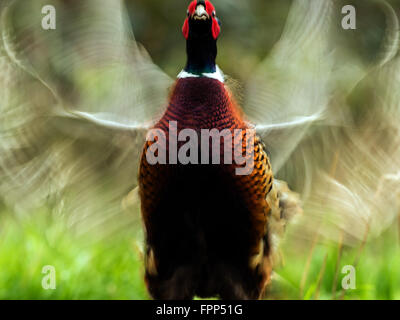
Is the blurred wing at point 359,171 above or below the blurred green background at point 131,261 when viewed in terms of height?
above

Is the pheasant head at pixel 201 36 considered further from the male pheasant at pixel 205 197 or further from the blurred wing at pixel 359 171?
the blurred wing at pixel 359 171

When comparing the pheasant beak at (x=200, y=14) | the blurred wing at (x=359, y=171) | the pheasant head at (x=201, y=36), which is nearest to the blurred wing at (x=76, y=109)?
the pheasant head at (x=201, y=36)

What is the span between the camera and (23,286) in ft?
7.70

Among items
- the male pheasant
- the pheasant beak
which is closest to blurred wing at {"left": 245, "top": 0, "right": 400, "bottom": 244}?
the male pheasant

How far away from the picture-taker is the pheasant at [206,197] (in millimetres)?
1840

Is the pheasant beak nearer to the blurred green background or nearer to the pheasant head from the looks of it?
the pheasant head

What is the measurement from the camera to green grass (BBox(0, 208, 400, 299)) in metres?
2.36

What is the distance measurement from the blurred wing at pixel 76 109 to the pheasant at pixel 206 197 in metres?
0.30

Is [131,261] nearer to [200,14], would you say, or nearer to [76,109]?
[76,109]

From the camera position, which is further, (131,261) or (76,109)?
(131,261)

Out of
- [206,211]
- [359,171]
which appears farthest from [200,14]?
[359,171]

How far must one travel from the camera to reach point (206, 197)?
1878mm

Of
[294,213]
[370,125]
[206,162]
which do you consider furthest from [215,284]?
[370,125]
